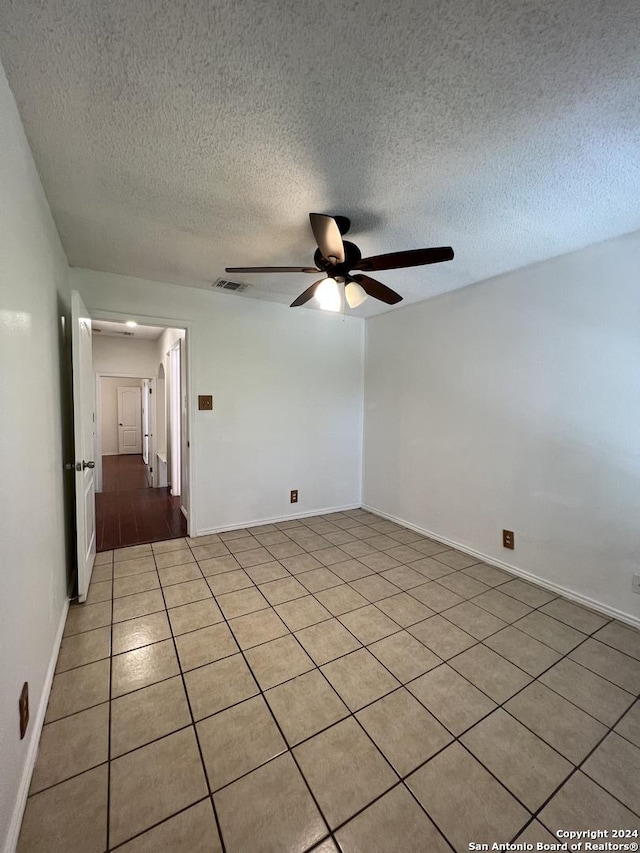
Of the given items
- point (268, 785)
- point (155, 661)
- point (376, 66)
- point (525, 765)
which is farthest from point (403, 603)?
point (376, 66)

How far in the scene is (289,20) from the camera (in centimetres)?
96

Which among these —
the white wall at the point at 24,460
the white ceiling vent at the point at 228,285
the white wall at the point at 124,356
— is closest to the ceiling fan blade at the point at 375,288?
the white ceiling vent at the point at 228,285

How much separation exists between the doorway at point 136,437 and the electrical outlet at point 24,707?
2.01 m

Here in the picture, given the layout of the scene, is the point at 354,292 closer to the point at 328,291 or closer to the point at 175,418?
the point at 328,291

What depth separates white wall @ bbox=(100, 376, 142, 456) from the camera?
322 inches

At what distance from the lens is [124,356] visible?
6.11 metres

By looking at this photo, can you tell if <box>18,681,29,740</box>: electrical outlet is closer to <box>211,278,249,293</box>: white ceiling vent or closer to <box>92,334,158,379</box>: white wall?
<box>211,278,249,293</box>: white ceiling vent

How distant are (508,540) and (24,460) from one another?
3.05 metres

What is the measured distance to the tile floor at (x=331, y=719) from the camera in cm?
109

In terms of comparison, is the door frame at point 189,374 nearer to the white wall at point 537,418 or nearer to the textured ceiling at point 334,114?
the textured ceiling at point 334,114

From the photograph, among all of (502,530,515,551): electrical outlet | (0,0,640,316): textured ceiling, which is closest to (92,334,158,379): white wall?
(0,0,640,316): textured ceiling

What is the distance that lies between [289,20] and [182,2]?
0.28 m

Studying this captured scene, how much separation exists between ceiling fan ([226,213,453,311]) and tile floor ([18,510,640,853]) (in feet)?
6.55

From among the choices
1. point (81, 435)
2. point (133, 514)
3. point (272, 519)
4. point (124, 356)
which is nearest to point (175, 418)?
point (133, 514)
